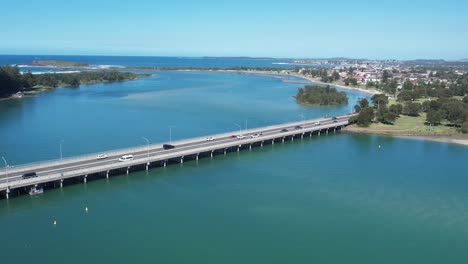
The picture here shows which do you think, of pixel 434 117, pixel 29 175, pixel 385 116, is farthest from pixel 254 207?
pixel 434 117

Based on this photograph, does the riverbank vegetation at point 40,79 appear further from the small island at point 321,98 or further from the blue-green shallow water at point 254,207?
the small island at point 321,98

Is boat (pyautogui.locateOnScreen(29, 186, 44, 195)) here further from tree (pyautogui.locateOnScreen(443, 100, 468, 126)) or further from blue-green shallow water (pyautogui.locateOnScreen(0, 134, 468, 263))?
tree (pyautogui.locateOnScreen(443, 100, 468, 126))

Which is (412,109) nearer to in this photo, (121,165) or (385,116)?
(385,116)

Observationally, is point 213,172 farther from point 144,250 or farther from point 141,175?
point 144,250

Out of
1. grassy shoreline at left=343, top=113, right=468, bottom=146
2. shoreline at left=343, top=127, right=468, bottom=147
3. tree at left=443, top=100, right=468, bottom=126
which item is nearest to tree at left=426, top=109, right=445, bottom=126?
grassy shoreline at left=343, top=113, right=468, bottom=146

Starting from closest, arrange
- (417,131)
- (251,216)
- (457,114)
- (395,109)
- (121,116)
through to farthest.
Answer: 1. (251,216)
2. (417,131)
3. (457,114)
4. (121,116)
5. (395,109)

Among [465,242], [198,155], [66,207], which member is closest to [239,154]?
[198,155]
